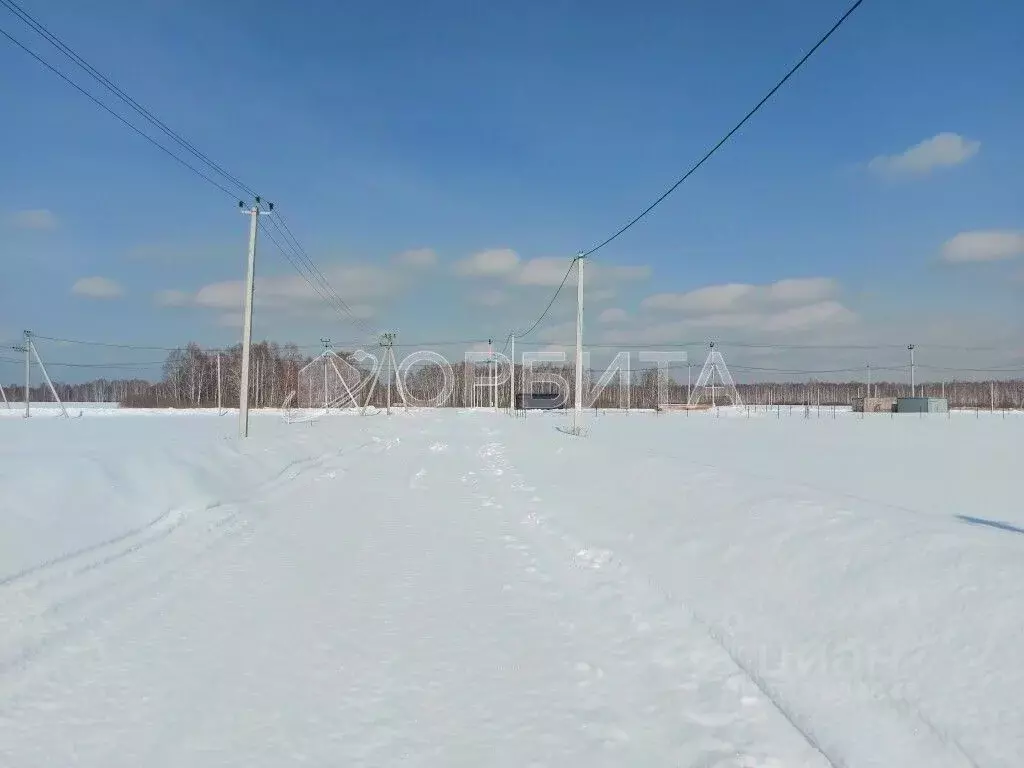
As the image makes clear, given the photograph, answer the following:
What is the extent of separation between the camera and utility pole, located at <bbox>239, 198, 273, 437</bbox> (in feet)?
60.0

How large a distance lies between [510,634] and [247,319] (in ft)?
56.1

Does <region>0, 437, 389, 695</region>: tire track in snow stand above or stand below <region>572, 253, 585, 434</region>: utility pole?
below

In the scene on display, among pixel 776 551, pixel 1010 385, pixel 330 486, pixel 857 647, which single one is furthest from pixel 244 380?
pixel 1010 385

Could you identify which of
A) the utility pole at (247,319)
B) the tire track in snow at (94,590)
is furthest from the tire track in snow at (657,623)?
the utility pole at (247,319)

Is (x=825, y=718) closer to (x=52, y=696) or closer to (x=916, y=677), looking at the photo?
(x=916, y=677)

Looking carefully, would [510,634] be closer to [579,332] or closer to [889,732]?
[889,732]

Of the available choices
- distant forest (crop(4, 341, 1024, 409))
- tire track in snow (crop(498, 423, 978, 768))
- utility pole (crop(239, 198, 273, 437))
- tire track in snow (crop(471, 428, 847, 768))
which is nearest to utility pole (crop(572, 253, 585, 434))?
utility pole (crop(239, 198, 273, 437))

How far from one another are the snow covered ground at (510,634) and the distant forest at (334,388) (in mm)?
50966

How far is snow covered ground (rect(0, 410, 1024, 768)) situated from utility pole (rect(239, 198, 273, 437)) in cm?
1002

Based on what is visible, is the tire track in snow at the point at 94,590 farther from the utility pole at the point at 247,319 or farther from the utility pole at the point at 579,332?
the utility pole at the point at 579,332

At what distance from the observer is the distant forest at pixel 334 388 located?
6881cm

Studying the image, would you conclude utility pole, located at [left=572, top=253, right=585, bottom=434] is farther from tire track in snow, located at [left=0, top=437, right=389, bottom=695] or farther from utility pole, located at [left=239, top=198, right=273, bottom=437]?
tire track in snow, located at [left=0, top=437, right=389, bottom=695]

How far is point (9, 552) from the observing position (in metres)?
5.71

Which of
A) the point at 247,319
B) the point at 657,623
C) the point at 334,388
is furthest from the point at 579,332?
the point at 334,388
